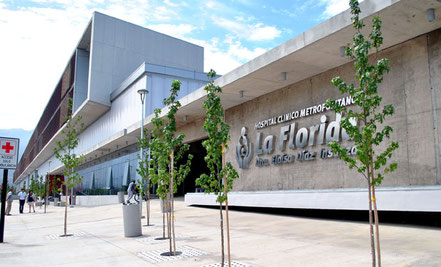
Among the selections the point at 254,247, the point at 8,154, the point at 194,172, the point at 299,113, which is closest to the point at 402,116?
the point at 299,113

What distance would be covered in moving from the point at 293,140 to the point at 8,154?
11.8 m

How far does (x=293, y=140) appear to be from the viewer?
16.6 meters

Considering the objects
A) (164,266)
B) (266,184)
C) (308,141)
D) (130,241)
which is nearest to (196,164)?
(266,184)

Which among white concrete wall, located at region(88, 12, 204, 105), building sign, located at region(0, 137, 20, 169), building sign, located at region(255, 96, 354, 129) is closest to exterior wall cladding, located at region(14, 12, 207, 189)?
white concrete wall, located at region(88, 12, 204, 105)

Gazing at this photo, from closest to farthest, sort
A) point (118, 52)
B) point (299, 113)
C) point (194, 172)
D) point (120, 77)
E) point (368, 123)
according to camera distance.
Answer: point (368, 123), point (299, 113), point (194, 172), point (118, 52), point (120, 77)

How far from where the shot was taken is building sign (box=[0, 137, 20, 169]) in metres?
12.4

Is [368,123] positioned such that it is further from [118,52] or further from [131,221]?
[118,52]

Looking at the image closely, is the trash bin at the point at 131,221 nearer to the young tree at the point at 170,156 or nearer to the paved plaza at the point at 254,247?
the paved plaza at the point at 254,247

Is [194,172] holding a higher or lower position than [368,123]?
lower

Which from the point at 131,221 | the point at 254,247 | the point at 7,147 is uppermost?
the point at 7,147

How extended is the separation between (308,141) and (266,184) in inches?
149

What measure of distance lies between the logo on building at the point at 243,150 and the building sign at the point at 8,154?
11407mm

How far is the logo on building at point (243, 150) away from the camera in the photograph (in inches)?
778

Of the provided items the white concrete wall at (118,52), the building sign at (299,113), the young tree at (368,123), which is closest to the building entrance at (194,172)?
the white concrete wall at (118,52)
